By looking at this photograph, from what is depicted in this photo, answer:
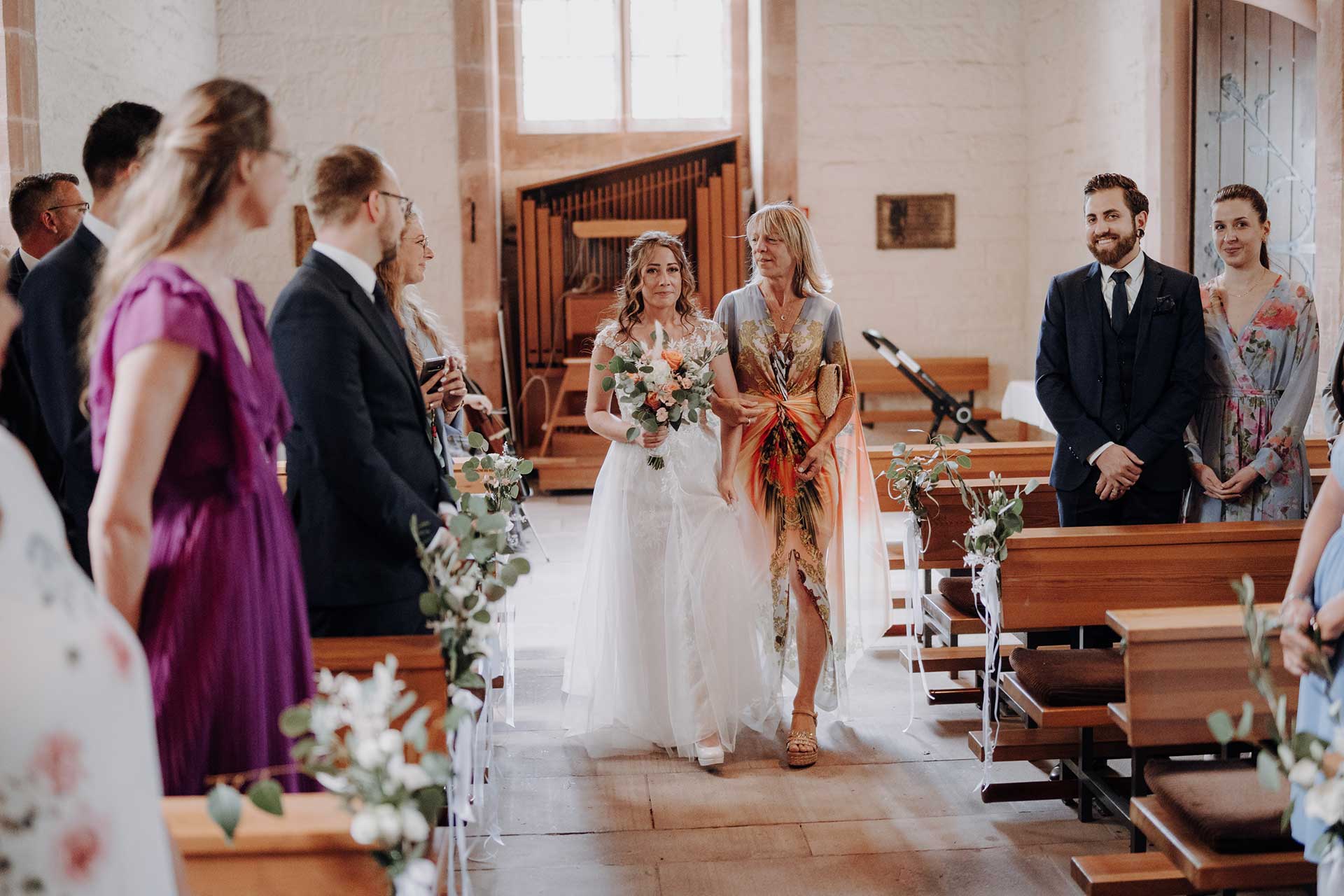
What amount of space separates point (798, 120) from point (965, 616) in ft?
21.0

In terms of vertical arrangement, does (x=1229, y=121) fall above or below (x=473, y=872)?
above

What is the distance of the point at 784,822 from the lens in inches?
134

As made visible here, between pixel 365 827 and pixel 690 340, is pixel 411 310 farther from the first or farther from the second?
pixel 365 827

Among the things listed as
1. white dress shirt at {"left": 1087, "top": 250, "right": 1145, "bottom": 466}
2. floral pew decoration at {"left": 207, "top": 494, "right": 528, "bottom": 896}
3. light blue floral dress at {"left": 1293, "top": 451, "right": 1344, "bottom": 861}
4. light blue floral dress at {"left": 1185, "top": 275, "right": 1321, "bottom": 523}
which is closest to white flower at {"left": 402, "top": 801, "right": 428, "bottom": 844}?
floral pew decoration at {"left": 207, "top": 494, "right": 528, "bottom": 896}

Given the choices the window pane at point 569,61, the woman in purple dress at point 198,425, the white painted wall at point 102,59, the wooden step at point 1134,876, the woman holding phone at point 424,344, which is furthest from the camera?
the window pane at point 569,61

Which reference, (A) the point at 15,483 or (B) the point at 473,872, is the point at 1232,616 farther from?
(A) the point at 15,483

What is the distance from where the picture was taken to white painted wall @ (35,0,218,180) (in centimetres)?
646

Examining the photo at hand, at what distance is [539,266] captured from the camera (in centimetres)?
987

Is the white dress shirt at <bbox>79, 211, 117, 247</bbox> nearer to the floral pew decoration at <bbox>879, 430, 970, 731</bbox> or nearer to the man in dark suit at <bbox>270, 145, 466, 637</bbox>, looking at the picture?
the man in dark suit at <bbox>270, 145, 466, 637</bbox>

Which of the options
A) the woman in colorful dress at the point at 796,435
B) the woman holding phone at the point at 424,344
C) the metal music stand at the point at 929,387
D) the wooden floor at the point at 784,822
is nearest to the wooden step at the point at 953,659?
the wooden floor at the point at 784,822

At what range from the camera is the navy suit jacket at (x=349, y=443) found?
225 cm

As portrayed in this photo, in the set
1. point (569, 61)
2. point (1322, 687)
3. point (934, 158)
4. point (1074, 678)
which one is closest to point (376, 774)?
point (1322, 687)

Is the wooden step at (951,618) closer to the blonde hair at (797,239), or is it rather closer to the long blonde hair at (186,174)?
the blonde hair at (797,239)

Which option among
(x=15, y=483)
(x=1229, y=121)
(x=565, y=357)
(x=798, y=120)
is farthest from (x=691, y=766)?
(x=798, y=120)
